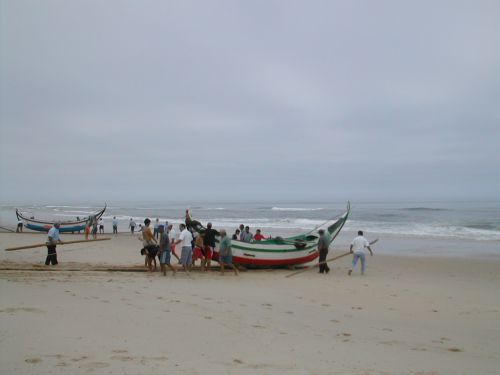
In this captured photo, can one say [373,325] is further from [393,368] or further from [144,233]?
[144,233]

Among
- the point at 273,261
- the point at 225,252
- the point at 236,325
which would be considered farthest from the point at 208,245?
the point at 236,325

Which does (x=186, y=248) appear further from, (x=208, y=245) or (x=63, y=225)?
(x=63, y=225)

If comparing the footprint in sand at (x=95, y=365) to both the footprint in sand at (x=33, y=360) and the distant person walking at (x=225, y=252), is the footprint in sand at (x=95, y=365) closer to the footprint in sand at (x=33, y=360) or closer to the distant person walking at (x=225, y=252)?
the footprint in sand at (x=33, y=360)

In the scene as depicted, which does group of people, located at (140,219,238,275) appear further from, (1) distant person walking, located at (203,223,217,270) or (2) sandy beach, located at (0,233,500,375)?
(2) sandy beach, located at (0,233,500,375)

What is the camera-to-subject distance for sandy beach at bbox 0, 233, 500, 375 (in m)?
4.61

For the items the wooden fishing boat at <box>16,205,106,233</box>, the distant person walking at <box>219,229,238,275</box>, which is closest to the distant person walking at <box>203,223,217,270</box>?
the distant person walking at <box>219,229,238,275</box>

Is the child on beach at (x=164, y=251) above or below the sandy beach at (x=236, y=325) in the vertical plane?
above

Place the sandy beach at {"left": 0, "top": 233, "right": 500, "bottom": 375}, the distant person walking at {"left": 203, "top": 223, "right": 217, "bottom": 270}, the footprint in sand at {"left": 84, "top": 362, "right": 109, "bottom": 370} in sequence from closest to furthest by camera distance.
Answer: the footprint in sand at {"left": 84, "top": 362, "right": 109, "bottom": 370}
the sandy beach at {"left": 0, "top": 233, "right": 500, "bottom": 375}
the distant person walking at {"left": 203, "top": 223, "right": 217, "bottom": 270}

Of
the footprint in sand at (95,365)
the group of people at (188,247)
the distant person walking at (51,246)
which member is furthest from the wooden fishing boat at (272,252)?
the footprint in sand at (95,365)

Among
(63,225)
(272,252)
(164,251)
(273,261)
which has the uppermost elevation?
(164,251)

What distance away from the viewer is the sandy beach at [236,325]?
4.61 m

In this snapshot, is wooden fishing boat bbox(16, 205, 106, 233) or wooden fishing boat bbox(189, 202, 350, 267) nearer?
wooden fishing boat bbox(189, 202, 350, 267)

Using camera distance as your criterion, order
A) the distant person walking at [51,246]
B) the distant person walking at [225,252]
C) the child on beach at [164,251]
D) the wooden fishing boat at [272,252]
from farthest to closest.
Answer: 1. the wooden fishing boat at [272,252]
2. the distant person walking at [51,246]
3. the distant person walking at [225,252]
4. the child on beach at [164,251]

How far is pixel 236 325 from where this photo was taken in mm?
6258
